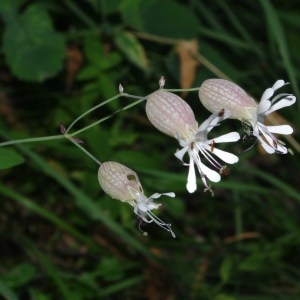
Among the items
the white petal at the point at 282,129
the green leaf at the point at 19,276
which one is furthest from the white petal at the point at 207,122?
the green leaf at the point at 19,276

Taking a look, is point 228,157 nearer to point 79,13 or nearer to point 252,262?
point 252,262

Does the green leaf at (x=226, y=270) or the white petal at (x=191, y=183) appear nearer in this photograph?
the white petal at (x=191, y=183)

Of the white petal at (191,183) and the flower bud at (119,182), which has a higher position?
the white petal at (191,183)

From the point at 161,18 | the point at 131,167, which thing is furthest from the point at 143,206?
the point at 161,18

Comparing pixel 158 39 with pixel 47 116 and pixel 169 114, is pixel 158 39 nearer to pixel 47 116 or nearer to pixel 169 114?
pixel 47 116

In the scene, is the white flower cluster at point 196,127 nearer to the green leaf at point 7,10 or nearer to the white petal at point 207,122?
the white petal at point 207,122

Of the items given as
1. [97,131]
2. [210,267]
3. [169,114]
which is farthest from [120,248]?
[169,114]
